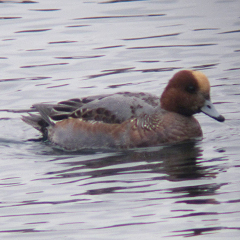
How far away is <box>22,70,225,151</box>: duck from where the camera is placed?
9391 mm

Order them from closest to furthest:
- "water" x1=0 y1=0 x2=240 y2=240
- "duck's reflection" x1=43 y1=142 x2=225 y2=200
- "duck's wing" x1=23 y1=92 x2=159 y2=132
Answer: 1. "water" x1=0 y1=0 x2=240 y2=240
2. "duck's reflection" x1=43 y1=142 x2=225 y2=200
3. "duck's wing" x1=23 y1=92 x2=159 y2=132

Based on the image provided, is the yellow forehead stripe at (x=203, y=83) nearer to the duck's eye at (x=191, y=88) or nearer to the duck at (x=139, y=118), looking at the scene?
the duck at (x=139, y=118)

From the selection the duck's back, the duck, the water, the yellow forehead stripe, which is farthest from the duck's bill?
the duck's back

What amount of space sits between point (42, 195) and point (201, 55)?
7372 millimetres

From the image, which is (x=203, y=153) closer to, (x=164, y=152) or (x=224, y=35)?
(x=164, y=152)

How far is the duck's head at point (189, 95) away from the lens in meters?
9.42

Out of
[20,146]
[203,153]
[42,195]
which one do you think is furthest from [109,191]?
[20,146]

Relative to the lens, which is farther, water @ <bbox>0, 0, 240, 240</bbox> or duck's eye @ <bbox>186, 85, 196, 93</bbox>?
duck's eye @ <bbox>186, 85, 196, 93</bbox>

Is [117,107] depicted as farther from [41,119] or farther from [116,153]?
[41,119]

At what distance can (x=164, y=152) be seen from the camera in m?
9.12

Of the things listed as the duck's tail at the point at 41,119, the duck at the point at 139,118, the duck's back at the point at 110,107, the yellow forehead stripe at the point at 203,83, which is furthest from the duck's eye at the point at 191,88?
the duck's tail at the point at 41,119

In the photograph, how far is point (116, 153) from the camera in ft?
30.2

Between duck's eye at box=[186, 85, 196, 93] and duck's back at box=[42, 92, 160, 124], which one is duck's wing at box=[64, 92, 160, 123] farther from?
duck's eye at box=[186, 85, 196, 93]

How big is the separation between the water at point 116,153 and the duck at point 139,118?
220mm
